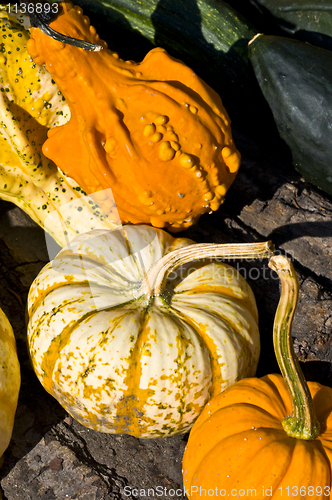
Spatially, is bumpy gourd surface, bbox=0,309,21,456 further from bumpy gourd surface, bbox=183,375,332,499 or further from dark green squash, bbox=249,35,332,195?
dark green squash, bbox=249,35,332,195

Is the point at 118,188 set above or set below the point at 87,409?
above

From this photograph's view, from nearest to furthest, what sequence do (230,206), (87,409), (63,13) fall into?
(87,409) < (63,13) < (230,206)

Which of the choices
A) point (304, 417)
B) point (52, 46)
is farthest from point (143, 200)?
point (304, 417)

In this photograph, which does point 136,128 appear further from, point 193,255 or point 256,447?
point 256,447

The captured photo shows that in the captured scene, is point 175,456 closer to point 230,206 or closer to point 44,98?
point 230,206

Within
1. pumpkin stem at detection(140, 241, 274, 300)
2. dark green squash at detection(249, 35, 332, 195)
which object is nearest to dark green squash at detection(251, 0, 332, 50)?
dark green squash at detection(249, 35, 332, 195)

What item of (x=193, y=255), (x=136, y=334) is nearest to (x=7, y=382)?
(x=136, y=334)
